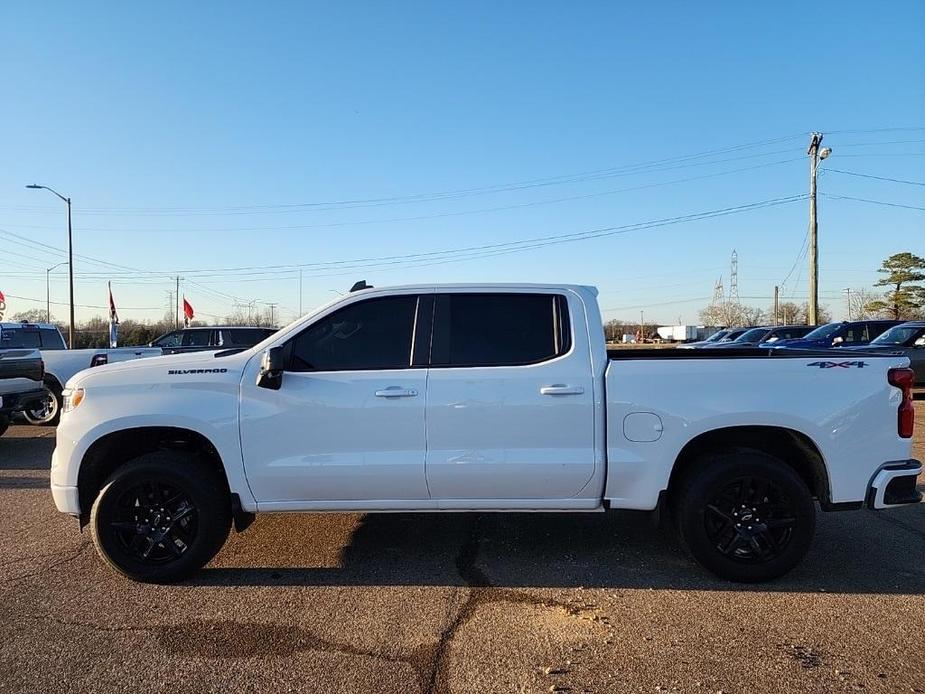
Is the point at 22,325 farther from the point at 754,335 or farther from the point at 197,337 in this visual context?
the point at 754,335

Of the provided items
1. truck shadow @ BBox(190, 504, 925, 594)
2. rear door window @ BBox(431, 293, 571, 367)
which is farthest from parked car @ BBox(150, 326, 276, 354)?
rear door window @ BBox(431, 293, 571, 367)

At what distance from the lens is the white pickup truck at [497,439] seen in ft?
13.3

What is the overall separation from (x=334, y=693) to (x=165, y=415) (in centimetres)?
214

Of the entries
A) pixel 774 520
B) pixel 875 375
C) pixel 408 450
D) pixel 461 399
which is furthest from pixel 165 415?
pixel 875 375

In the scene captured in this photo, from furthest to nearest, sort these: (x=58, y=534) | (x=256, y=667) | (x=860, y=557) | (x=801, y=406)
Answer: (x=58, y=534), (x=860, y=557), (x=801, y=406), (x=256, y=667)

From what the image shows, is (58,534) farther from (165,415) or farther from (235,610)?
(235,610)

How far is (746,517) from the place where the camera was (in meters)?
4.11

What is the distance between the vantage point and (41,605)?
151 inches

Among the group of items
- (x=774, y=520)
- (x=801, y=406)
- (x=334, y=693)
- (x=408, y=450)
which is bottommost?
(x=334, y=693)

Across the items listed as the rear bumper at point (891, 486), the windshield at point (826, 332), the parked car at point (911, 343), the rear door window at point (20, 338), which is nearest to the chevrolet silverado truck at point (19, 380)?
the rear door window at point (20, 338)

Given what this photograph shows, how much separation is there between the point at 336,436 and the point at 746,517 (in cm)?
271

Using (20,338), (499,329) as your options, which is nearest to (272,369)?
(499,329)

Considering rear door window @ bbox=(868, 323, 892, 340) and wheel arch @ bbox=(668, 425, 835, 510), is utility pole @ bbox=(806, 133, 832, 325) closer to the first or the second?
rear door window @ bbox=(868, 323, 892, 340)

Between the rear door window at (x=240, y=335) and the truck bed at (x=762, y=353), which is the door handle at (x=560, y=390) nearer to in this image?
the truck bed at (x=762, y=353)
